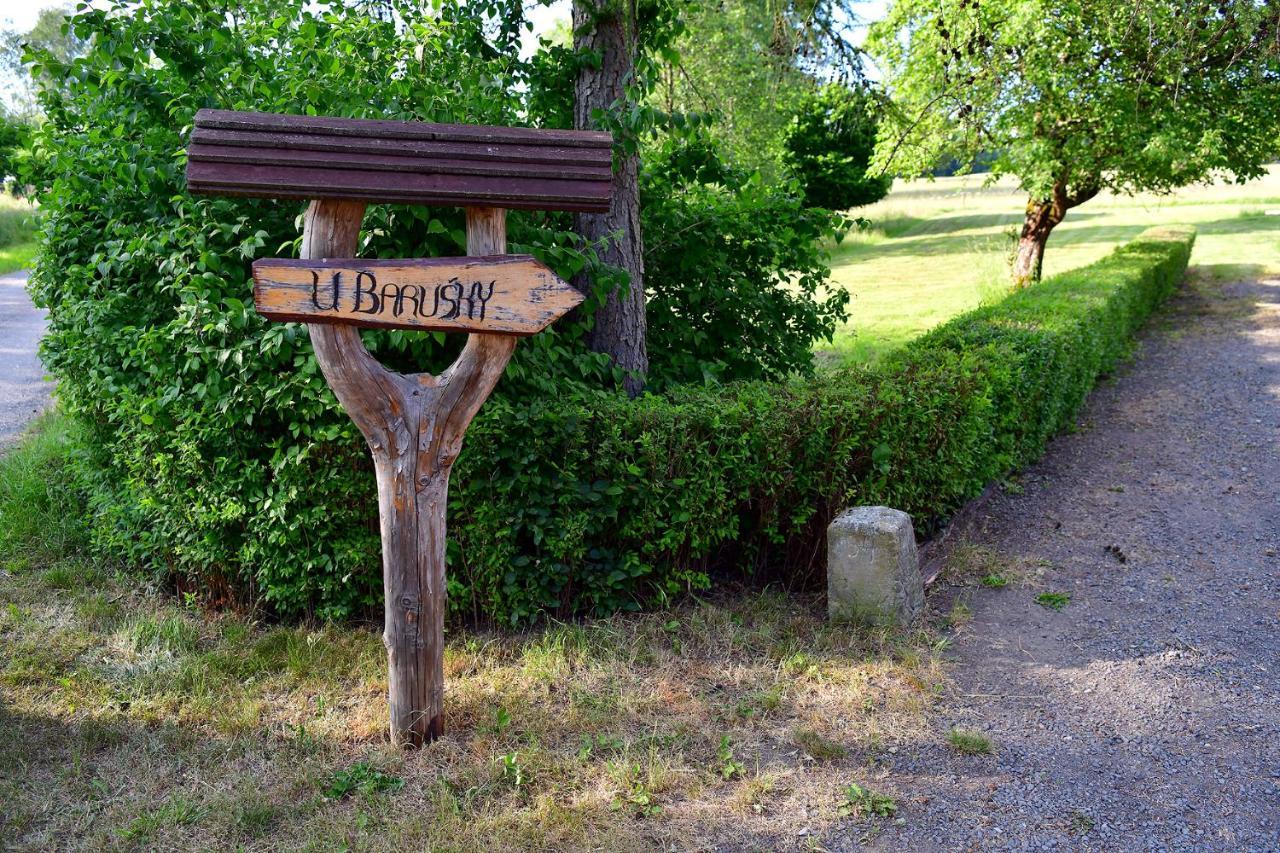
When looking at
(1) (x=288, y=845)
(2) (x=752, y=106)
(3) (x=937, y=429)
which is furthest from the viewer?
(2) (x=752, y=106)

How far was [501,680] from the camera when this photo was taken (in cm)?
398

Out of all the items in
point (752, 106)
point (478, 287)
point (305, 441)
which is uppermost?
point (752, 106)

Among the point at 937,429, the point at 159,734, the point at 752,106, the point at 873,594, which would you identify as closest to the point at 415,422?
the point at 159,734

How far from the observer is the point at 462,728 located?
3672 millimetres

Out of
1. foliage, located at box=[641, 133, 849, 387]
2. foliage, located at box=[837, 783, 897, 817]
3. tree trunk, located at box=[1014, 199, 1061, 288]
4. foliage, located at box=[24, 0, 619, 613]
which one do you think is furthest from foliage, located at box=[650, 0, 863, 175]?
foliage, located at box=[837, 783, 897, 817]

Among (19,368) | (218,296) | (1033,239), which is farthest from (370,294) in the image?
(1033,239)

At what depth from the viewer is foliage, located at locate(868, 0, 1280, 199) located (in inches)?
395

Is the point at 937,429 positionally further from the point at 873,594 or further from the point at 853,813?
the point at 853,813

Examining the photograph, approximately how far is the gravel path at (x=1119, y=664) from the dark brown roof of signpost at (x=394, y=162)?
96.3 inches

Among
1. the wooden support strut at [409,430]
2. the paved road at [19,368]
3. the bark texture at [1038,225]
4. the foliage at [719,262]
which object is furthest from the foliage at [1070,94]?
the paved road at [19,368]

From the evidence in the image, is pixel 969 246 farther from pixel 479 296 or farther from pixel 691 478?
pixel 479 296

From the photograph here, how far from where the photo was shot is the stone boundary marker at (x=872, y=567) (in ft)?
14.3

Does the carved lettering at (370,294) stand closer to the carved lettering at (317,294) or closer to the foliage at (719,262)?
the carved lettering at (317,294)

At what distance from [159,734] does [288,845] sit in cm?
95
